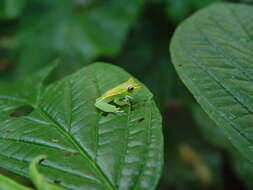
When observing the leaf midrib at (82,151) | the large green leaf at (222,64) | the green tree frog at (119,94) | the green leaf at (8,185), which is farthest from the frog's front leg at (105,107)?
the green leaf at (8,185)

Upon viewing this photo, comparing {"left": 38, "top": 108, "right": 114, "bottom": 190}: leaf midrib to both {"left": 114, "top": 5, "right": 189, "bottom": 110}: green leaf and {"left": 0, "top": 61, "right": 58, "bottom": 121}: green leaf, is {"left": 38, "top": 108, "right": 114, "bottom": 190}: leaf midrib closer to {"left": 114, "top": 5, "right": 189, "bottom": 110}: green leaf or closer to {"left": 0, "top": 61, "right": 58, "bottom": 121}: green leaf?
{"left": 0, "top": 61, "right": 58, "bottom": 121}: green leaf

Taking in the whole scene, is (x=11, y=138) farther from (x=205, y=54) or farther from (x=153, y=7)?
(x=153, y=7)

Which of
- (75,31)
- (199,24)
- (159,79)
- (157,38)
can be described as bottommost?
(159,79)

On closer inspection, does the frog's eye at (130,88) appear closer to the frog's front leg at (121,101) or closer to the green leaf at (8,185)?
the frog's front leg at (121,101)

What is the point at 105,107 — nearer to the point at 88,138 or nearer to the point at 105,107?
the point at 105,107

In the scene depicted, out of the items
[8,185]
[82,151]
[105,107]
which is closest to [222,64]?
[105,107]

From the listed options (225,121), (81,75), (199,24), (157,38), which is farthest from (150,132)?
(157,38)

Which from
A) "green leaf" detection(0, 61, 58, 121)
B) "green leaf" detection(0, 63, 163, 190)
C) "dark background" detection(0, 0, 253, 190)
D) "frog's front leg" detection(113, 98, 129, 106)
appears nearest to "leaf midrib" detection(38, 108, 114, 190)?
"green leaf" detection(0, 63, 163, 190)
